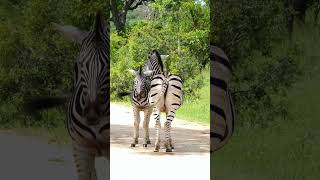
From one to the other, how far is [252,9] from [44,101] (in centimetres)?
329

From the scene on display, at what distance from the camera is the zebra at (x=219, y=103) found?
15.4ft

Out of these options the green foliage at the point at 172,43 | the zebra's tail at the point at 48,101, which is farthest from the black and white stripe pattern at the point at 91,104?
the green foliage at the point at 172,43

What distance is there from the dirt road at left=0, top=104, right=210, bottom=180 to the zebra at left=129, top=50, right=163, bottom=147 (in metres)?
0.30

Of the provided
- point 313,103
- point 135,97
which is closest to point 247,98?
point 313,103

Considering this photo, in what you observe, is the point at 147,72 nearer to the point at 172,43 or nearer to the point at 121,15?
the point at 172,43

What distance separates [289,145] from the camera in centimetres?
643

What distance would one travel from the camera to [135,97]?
9133 millimetres

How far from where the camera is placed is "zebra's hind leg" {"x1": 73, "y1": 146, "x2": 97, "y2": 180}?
442cm

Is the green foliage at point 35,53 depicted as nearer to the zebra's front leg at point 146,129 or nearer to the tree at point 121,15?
the zebra's front leg at point 146,129

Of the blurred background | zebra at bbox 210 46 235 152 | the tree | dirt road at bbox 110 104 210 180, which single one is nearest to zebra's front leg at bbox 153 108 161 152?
dirt road at bbox 110 104 210 180

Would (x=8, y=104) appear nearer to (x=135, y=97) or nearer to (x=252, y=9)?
(x=135, y=97)

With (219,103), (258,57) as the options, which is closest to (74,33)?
(219,103)

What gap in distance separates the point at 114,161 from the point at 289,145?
2.88 metres

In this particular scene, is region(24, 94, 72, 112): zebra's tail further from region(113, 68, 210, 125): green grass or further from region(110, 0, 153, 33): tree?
region(110, 0, 153, 33): tree
